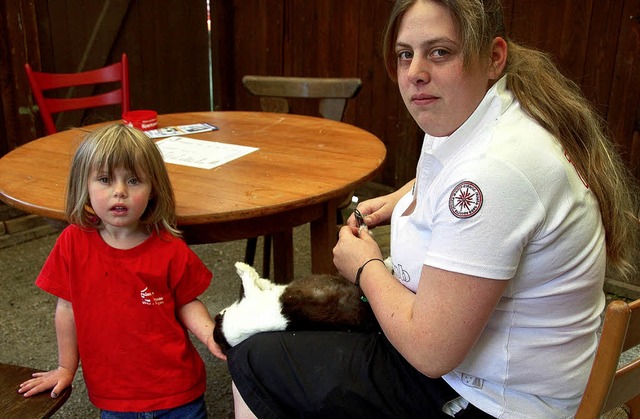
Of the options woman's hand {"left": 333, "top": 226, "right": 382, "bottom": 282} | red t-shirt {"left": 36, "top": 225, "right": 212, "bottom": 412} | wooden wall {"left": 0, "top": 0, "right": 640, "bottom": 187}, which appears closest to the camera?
woman's hand {"left": 333, "top": 226, "right": 382, "bottom": 282}

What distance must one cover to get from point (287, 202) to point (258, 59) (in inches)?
135

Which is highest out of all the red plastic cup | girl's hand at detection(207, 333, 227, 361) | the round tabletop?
the red plastic cup

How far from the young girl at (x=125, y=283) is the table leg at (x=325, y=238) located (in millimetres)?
432

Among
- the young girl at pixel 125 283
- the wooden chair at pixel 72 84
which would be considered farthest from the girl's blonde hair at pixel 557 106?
the wooden chair at pixel 72 84

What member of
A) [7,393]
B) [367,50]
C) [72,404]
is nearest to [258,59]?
[367,50]

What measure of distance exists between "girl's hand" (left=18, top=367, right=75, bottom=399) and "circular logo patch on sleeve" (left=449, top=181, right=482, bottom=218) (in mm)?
945

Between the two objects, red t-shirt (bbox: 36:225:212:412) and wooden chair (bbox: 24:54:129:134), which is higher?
wooden chair (bbox: 24:54:129:134)

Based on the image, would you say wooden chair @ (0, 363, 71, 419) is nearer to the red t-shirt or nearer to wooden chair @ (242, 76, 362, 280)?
the red t-shirt

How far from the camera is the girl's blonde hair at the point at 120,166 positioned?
4.75 ft

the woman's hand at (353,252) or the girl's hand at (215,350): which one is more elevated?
the woman's hand at (353,252)

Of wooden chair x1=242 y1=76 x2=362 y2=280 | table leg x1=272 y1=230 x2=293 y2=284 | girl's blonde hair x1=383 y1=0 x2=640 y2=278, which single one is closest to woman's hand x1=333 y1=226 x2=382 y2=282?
girl's blonde hair x1=383 y1=0 x2=640 y2=278

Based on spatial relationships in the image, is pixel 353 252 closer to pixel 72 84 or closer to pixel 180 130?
pixel 180 130

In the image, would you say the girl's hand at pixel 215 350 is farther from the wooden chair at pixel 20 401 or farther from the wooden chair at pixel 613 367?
the wooden chair at pixel 613 367

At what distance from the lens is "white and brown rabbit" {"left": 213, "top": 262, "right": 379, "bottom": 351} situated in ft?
4.32
